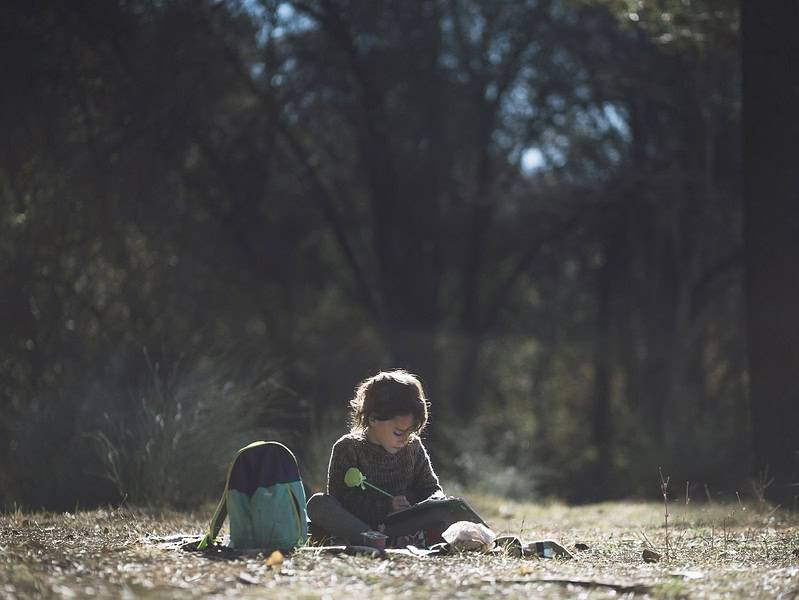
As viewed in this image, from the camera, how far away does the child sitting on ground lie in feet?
20.3

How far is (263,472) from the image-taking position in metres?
5.75

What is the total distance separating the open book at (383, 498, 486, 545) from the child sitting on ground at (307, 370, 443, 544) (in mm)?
168

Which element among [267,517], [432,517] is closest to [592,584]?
[432,517]

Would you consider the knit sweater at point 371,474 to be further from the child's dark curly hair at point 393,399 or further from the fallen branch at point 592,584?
the fallen branch at point 592,584

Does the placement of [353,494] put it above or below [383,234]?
below

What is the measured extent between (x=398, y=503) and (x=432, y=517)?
0.33 metres

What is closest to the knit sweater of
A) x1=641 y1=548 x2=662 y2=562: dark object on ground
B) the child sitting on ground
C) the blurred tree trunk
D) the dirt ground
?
the child sitting on ground

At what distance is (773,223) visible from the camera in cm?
912

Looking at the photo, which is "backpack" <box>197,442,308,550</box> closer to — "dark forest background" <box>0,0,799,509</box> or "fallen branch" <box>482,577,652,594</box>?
"fallen branch" <box>482,577,652,594</box>

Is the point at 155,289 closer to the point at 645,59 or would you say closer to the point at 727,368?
the point at 645,59

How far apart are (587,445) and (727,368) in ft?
14.1

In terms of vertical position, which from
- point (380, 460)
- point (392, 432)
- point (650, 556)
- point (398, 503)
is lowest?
point (650, 556)

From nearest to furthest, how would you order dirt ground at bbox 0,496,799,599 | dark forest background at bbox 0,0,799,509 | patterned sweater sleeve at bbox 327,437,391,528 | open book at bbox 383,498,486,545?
dirt ground at bbox 0,496,799,599 → open book at bbox 383,498,486,545 → patterned sweater sleeve at bbox 327,437,391,528 → dark forest background at bbox 0,0,799,509

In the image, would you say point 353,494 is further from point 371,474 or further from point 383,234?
point 383,234
